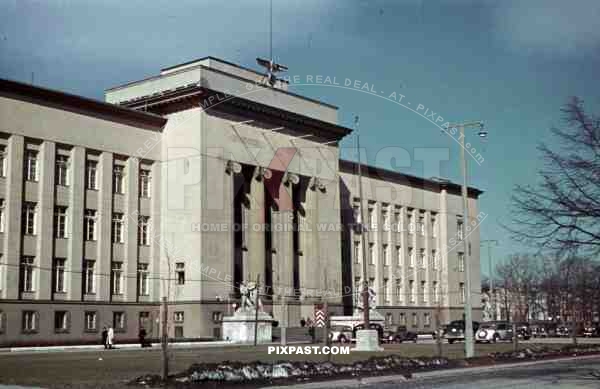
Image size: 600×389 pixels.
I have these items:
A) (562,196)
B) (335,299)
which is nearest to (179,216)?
(335,299)

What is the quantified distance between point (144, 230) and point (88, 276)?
22.3 feet

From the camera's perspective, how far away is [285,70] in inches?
3041

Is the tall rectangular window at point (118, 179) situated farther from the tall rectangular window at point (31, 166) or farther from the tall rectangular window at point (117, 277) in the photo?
the tall rectangular window at point (31, 166)

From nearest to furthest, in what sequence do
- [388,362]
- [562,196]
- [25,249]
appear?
[562,196], [388,362], [25,249]

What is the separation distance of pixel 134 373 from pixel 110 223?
3907cm

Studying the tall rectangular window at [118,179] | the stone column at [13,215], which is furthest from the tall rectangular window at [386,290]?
the stone column at [13,215]

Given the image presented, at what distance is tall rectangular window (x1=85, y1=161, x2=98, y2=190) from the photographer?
202 ft

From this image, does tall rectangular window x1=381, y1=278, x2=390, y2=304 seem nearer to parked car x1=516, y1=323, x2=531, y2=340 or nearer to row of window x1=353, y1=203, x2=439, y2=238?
row of window x1=353, y1=203, x2=439, y2=238

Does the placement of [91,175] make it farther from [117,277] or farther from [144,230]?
[117,277]

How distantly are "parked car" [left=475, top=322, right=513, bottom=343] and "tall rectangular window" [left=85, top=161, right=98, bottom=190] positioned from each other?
32778mm

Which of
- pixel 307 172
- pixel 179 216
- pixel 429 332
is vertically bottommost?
pixel 429 332

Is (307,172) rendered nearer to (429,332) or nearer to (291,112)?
(291,112)

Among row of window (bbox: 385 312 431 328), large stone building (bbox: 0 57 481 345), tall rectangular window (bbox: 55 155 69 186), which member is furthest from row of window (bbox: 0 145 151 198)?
row of window (bbox: 385 312 431 328)

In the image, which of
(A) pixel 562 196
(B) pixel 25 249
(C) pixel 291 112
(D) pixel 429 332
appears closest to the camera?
(A) pixel 562 196
